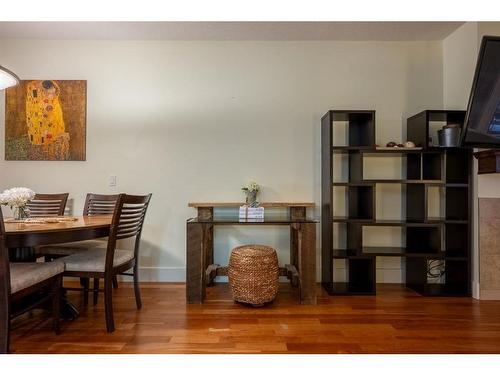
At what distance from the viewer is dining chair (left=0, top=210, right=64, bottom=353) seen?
1.45 metres

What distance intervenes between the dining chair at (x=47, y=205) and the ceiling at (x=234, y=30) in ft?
5.20

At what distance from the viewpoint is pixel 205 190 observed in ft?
9.72

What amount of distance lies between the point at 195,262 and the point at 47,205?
1.54 meters

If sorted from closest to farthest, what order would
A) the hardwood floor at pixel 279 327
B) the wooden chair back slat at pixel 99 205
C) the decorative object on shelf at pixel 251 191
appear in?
1. the hardwood floor at pixel 279 327
2. the wooden chair back slat at pixel 99 205
3. the decorative object on shelf at pixel 251 191

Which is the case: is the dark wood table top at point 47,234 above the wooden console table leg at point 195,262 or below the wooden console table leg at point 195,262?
above

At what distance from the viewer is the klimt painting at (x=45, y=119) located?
9.55 ft

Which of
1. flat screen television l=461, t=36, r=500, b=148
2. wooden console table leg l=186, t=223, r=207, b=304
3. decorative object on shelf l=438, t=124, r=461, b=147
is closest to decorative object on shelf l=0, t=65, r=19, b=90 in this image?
wooden console table leg l=186, t=223, r=207, b=304

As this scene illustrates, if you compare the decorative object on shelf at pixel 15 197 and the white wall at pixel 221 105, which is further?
the white wall at pixel 221 105

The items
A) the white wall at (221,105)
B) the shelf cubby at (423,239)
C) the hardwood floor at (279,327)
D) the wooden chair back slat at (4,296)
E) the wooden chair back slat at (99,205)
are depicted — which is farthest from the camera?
the white wall at (221,105)

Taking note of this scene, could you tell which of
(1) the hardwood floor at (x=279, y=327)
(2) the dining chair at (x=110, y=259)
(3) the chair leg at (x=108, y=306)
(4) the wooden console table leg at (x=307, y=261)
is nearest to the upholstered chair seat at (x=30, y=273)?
(2) the dining chair at (x=110, y=259)

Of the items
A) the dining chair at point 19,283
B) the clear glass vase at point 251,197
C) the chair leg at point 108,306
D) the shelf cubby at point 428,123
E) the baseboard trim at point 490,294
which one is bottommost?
the baseboard trim at point 490,294

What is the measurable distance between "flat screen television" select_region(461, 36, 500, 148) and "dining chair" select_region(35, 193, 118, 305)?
2.78 metres

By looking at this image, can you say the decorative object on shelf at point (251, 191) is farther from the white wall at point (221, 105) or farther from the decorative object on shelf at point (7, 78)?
the decorative object on shelf at point (7, 78)

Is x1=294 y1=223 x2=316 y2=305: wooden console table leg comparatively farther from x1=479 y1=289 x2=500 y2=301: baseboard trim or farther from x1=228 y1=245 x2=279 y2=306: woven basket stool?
x1=479 y1=289 x2=500 y2=301: baseboard trim
